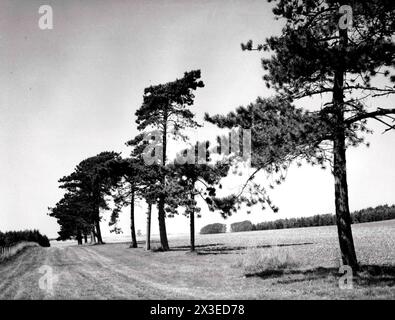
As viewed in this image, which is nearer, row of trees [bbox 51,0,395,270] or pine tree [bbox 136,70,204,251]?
row of trees [bbox 51,0,395,270]

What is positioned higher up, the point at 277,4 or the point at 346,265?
the point at 277,4

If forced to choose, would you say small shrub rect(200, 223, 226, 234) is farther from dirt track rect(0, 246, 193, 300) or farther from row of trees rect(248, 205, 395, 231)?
dirt track rect(0, 246, 193, 300)

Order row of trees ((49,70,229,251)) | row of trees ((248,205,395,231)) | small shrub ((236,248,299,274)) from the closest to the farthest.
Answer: small shrub ((236,248,299,274)), row of trees ((49,70,229,251)), row of trees ((248,205,395,231))

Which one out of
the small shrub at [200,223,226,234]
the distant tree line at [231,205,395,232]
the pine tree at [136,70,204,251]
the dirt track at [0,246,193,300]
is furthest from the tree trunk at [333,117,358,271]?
the small shrub at [200,223,226,234]

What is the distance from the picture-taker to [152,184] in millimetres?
29500

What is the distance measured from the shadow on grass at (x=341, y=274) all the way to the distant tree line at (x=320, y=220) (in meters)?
67.8

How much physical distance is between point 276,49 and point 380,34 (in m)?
3.02

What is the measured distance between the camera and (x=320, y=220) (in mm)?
84312

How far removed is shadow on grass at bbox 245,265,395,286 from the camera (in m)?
10.5

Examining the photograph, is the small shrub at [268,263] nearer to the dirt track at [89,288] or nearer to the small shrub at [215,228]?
the dirt track at [89,288]

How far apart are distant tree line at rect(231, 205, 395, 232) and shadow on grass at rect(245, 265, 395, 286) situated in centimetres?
6782
